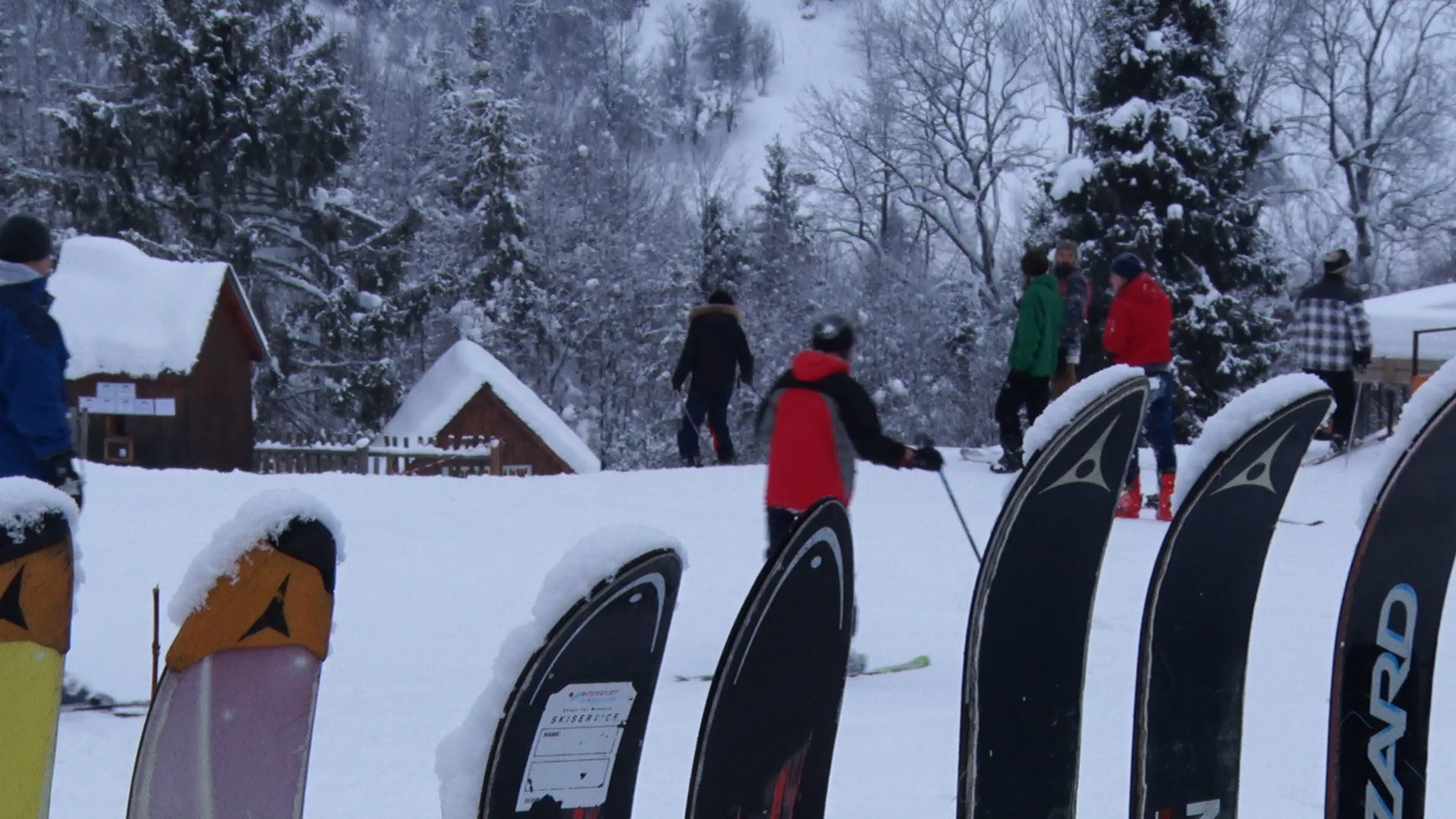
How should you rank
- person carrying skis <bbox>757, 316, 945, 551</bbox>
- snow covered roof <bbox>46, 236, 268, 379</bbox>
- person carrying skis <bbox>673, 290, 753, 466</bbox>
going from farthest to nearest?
snow covered roof <bbox>46, 236, 268, 379</bbox>
person carrying skis <bbox>673, 290, 753, 466</bbox>
person carrying skis <bbox>757, 316, 945, 551</bbox>

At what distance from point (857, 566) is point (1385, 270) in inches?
1529

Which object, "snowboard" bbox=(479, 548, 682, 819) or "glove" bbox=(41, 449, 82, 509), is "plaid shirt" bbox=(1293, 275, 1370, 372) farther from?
"snowboard" bbox=(479, 548, 682, 819)

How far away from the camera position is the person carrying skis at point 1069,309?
31.9ft

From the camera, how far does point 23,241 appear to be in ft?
13.8

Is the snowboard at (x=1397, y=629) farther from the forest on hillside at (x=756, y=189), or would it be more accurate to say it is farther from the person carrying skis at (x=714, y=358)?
the forest on hillside at (x=756, y=189)

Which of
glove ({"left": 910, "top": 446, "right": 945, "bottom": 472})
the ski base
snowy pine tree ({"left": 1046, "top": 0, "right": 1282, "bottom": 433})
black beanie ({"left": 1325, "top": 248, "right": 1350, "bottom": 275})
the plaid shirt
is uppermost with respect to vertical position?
snowy pine tree ({"left": 1046, "top": 0, "right": 1282, "bottom": 433})

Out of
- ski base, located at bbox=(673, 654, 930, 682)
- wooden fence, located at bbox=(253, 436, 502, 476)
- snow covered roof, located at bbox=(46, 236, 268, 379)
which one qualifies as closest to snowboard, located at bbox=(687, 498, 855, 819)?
ski base, located at bbox=(673, 654, 930, 682)

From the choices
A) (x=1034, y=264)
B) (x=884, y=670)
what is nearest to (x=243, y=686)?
(x=884, y=670)

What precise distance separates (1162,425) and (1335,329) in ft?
9.44

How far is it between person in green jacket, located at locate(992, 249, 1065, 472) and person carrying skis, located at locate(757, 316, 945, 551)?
487 centimetres

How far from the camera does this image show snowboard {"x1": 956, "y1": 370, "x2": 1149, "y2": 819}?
2857 mm

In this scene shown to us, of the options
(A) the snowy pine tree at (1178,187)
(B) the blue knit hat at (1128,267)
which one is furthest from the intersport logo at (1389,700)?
(A) the snowy pine tree at (1178,187)

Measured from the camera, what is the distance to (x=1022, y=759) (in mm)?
2959

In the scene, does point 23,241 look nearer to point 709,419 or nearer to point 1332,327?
point 709,419
